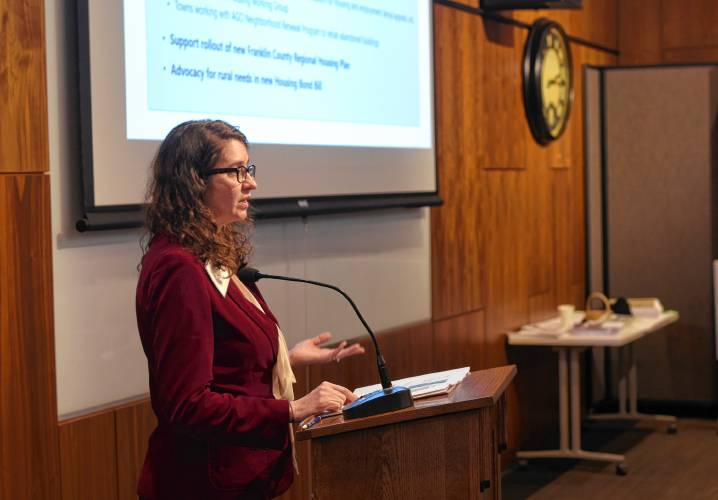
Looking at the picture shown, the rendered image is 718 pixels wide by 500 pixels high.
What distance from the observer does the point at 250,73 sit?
327cm

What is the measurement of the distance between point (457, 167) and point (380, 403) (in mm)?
2826

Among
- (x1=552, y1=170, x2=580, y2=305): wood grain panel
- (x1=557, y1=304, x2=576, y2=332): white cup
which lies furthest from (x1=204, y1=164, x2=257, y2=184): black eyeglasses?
(x1=552, y1=170, x2=580, y2=305): wood grain panel

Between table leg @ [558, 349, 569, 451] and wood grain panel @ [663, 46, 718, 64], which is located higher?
wood grain panel @ [663, 46, 718, 64]

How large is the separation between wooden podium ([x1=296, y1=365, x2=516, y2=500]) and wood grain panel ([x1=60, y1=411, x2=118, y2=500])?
3.05 ft

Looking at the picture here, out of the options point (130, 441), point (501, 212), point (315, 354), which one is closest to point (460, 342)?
point (501, 212)

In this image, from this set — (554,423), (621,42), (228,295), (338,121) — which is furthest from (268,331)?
(621,42)

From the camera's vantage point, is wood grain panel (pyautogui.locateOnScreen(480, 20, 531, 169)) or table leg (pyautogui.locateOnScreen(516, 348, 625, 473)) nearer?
wood grain panel (pyautogui.locateOnScreen(480, 20, 531, 169))

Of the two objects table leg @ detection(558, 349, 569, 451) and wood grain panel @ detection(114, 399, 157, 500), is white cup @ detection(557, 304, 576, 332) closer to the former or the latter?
table leg @ detection(558, 349, 569, 451)

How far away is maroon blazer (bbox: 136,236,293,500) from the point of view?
1887 mm

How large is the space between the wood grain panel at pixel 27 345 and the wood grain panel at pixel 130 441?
25cm

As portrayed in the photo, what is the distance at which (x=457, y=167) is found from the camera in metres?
4.73

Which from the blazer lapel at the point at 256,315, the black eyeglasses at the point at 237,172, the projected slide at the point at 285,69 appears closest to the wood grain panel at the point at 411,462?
the blazer lapel at the point at 256,315

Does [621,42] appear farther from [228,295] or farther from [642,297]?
[228,295]

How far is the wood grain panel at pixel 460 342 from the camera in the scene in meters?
4.59
